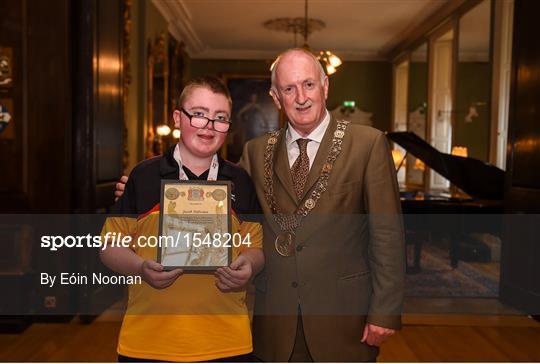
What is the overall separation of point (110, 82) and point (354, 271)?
11.7 feet

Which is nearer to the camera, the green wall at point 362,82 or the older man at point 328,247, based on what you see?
the older man at point 328,247

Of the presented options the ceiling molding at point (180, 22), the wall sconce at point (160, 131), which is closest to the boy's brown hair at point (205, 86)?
the wall sconce at point (160, 131)

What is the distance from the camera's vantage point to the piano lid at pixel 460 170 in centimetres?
530

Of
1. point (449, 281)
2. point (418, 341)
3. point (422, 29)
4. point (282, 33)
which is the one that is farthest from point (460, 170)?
point (282, 33)

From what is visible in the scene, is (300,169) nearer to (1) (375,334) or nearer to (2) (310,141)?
(2) (310,141)

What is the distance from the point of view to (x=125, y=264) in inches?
54.9

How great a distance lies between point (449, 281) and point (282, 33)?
6647 mm

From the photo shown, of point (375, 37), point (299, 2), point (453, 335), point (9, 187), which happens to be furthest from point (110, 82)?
point (375, 37)

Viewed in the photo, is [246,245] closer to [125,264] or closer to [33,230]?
[125,264]

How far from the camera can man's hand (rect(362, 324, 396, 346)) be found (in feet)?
5.36

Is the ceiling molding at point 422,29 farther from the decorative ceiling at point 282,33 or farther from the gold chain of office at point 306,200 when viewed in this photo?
the gold chain of office at point 306,200

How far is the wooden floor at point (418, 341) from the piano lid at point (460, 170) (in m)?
1.44

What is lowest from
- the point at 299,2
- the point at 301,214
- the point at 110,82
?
the point at 301,214

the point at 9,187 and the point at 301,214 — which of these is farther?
the point at 9,187
